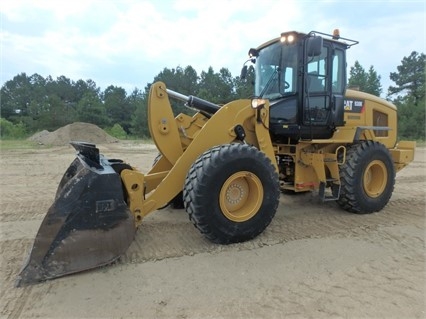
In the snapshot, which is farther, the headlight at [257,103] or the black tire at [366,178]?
the black tire at [366,178]

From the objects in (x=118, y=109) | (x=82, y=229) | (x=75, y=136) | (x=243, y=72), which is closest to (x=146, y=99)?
(x=75, y=136)

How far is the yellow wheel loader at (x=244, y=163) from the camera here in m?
3.33

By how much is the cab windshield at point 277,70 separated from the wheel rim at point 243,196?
5.29ft

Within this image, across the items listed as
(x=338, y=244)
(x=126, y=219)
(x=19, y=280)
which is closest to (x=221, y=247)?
(x=126, y=219)

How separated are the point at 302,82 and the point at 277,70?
0.41 metres

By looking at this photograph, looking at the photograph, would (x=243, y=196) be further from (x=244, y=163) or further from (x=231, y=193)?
(x=244, y=163)

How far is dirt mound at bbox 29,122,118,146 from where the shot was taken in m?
23.7

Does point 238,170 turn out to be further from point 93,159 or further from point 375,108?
point 375,108

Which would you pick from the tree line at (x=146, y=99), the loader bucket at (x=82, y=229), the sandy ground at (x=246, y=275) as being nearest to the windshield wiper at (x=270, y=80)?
the sandy ground at (x=246, y=275)

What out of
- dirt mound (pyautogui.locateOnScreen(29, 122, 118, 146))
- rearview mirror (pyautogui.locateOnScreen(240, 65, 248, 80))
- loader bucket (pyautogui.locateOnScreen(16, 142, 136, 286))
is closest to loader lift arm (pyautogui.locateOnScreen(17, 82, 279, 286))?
loader bucket (pyautogui.locateOnScreen(16, 142, 136, 286))

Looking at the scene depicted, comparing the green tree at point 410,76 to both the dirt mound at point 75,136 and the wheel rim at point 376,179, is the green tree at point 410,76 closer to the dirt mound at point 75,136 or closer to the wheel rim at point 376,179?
the dirt mound at point 75,136

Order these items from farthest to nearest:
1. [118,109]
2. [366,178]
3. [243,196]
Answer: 1. [118,109]
2. [366,178]
3. [243,196]

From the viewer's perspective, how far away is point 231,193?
4.12 meters

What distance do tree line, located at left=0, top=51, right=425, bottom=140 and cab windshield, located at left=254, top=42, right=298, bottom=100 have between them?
74.3 ft
